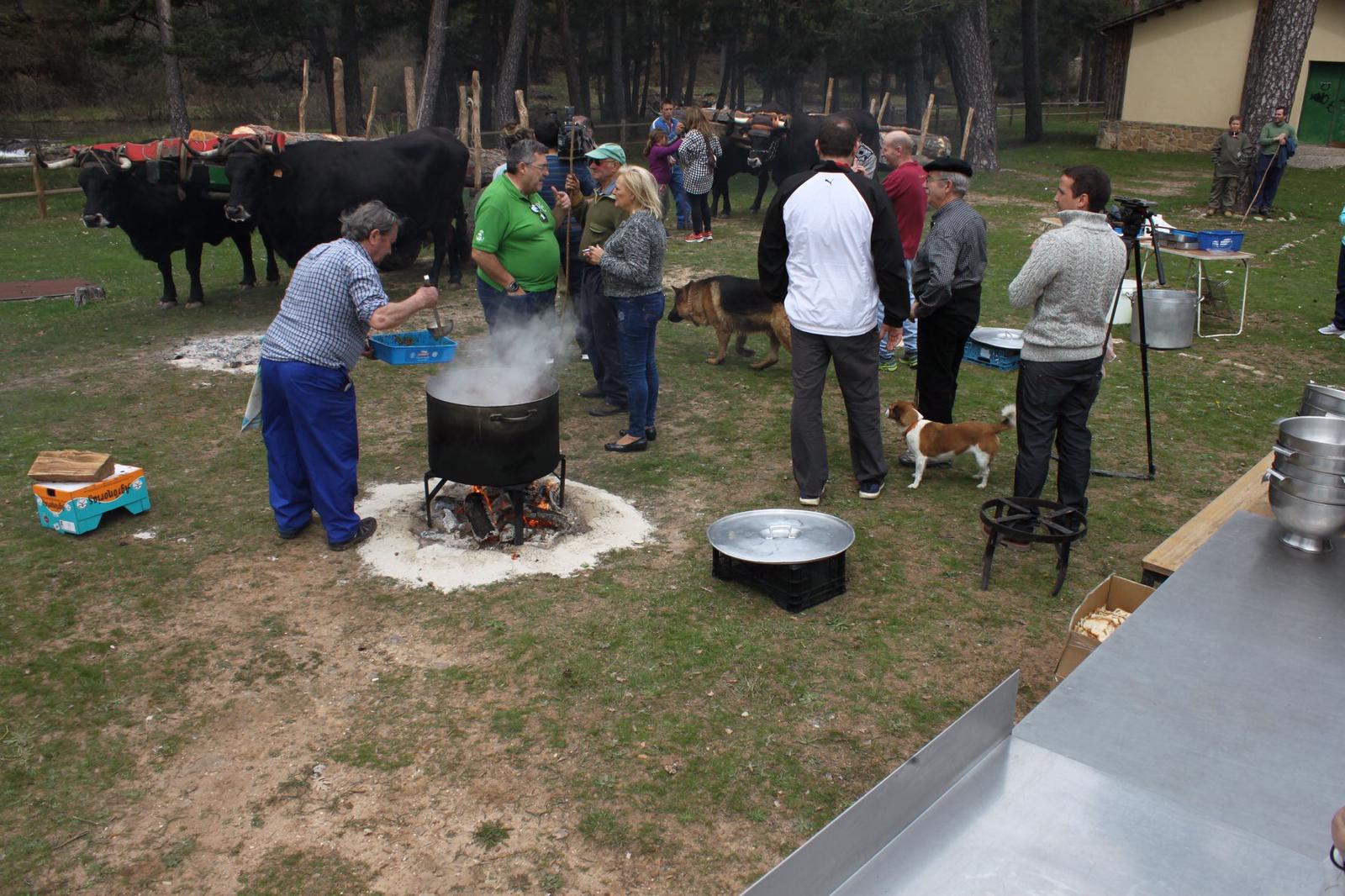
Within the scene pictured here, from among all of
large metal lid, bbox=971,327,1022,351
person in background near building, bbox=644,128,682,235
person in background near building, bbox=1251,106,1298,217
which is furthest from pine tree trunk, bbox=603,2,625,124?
large metal lid, bbox=971,327,1022,351

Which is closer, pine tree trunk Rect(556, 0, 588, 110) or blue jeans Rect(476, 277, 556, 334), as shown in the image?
blue jeans Rect(476, 277, 556, 334)

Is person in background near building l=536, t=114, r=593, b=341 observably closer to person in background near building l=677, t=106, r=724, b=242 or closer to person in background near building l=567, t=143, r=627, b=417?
person in background near building l=567, t=143, r=627, b=417

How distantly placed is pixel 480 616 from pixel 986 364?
234 inches

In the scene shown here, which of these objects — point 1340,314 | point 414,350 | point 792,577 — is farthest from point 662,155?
point 792,577

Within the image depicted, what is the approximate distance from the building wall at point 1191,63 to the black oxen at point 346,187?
23919 mm

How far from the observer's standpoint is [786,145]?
18.5 meters

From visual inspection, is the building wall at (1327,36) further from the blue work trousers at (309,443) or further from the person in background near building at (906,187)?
the blue work trousers at (309,443)

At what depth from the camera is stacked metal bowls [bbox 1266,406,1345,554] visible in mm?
3453

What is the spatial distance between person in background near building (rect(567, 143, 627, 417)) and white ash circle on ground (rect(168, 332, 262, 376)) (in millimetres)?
3097

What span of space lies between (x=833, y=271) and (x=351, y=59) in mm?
27680

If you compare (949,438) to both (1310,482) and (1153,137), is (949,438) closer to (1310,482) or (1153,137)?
(1310,482)

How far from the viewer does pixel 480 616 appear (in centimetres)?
480

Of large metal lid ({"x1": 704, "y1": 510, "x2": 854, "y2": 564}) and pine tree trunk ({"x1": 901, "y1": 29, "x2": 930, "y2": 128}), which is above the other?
pine tree trunk ({"x1": 901, "y1": 29, "x2": 930, "y2": 128})

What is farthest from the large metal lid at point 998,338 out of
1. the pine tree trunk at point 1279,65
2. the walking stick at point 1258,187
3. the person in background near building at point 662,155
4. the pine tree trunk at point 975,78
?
the pine tree trunk at point 975,78
